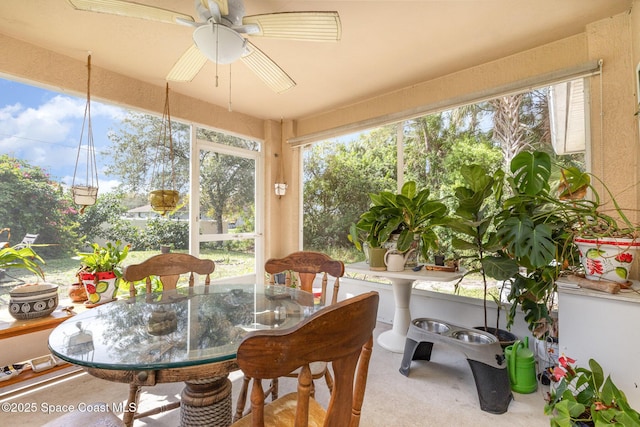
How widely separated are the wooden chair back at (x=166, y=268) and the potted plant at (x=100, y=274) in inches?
28.0

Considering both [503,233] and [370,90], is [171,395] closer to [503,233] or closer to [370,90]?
[503,233]

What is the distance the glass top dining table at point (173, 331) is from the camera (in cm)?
96

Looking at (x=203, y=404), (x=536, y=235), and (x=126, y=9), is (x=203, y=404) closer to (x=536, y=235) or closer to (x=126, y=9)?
(x=126, y=9)

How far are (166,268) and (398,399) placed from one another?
177 centimetres

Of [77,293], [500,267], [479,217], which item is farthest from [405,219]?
[77,293]

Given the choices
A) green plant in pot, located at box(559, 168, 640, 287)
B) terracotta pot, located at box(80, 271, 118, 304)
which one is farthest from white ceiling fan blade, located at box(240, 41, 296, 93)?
terracotta pot, located at box(80, 271, 118, 304)

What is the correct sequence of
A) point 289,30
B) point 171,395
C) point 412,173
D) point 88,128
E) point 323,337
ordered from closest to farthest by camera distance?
point 323,337 → point 289,30 → point 171,395 → point 88,128 → point 412,173

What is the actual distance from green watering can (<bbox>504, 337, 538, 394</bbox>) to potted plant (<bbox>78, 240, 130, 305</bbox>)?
3.09 metres

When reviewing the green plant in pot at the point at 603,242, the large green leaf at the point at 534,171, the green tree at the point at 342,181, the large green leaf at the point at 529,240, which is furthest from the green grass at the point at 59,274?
the green plant in pot at the point at 603,242

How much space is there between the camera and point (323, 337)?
2.36 feet

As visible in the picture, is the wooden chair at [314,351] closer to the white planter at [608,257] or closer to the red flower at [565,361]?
the red flower at [565,361]

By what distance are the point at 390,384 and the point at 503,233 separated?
1306 mm

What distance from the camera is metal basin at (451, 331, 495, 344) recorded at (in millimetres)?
2051

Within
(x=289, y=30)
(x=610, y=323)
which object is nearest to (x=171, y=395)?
(x=289, y=30)
